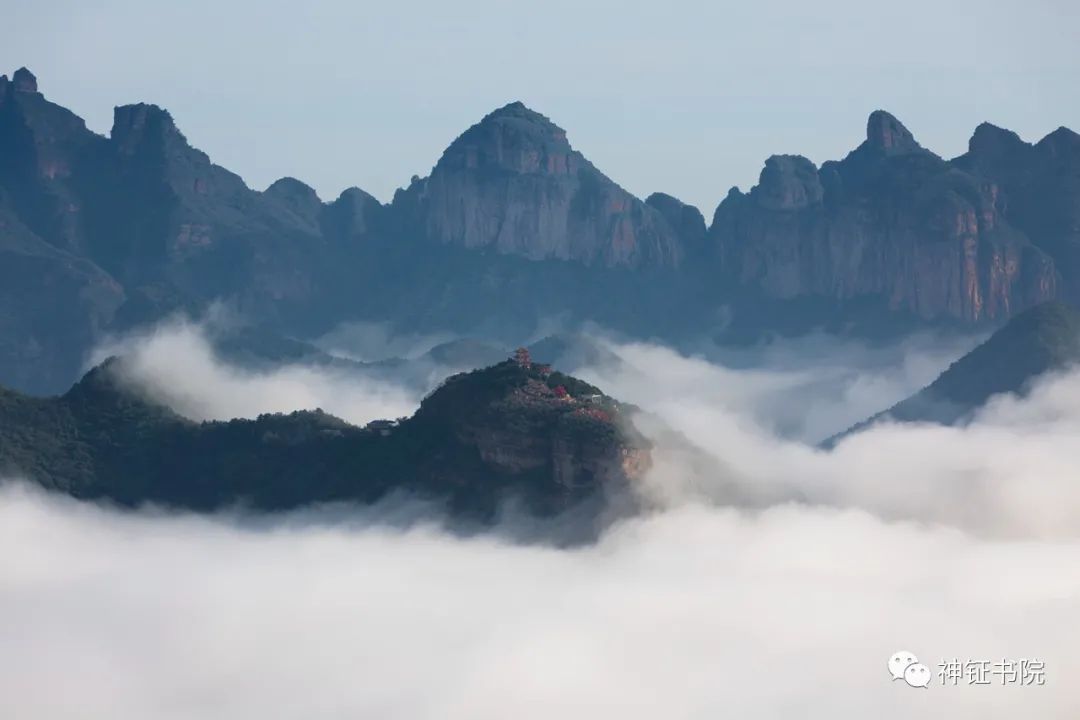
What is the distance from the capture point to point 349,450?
150m

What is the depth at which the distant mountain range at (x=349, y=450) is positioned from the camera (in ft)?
456

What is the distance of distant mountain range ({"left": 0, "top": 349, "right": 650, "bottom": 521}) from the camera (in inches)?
5472

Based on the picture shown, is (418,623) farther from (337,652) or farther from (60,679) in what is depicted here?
(60,679)

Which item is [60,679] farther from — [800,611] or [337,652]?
[800,611]

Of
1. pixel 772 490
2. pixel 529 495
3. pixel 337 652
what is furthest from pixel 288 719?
pixel 772 490

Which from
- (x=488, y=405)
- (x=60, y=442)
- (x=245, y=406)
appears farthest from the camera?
(x=245, y=406)

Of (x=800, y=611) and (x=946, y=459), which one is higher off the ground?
(x=946, y=459)

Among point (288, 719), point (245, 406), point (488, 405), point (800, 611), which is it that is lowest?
point (288, 719)

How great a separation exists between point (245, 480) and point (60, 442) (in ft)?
39.9

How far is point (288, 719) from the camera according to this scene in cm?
12431

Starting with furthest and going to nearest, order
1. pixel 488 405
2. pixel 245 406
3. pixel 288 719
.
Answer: pixel 245 406
pixel 488 405
pixel 288 719

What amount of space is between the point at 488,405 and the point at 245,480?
1531 centimetres

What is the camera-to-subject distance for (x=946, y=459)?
182250 mm

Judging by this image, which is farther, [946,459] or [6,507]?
[946,459]
